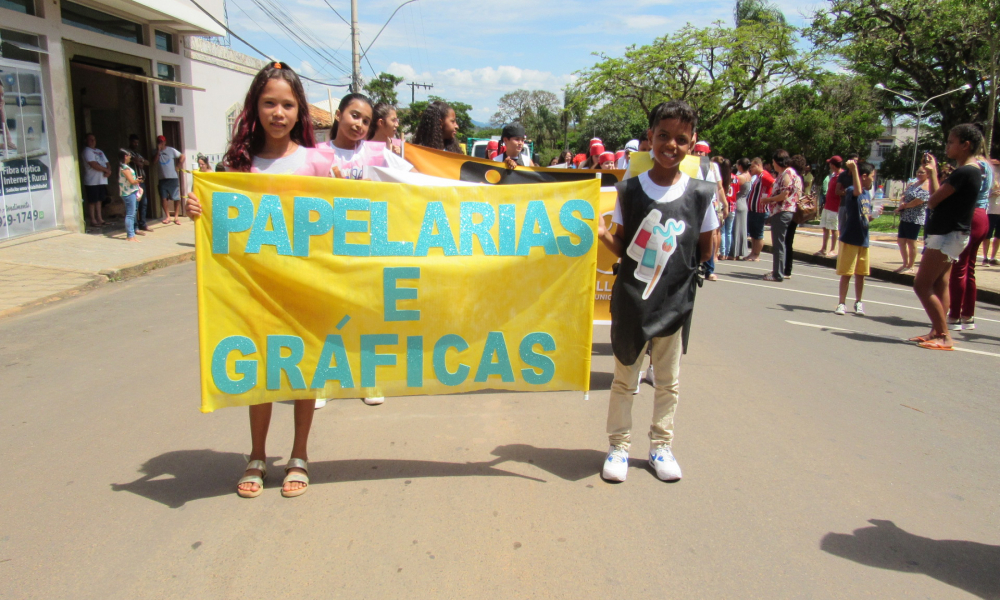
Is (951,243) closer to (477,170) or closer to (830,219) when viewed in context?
(477,170)

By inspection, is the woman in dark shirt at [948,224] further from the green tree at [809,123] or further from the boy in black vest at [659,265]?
the green tree at [809,123]

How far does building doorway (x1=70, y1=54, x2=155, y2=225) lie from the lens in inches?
627

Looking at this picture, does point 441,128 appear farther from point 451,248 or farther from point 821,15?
point 821,15

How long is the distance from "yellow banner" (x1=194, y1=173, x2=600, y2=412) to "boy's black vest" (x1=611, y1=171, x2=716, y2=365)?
0.17 metres

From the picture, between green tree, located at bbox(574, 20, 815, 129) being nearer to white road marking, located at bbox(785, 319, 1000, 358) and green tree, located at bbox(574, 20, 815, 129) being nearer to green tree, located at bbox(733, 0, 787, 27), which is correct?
green tree, located at bbox(733, 0, 787, 27)

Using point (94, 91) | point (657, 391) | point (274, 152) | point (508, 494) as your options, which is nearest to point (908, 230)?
point (657, 391)

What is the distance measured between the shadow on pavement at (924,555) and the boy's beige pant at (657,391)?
0.91 m

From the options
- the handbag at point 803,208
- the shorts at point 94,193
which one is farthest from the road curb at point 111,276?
the handbag at point 803,208

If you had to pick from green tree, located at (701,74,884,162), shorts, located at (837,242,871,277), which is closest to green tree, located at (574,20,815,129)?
green tree, located at (701,74,884,162)

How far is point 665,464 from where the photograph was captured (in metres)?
3.56

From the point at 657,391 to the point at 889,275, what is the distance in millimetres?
9875

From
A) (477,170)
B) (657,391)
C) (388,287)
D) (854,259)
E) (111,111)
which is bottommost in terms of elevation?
(657,391)

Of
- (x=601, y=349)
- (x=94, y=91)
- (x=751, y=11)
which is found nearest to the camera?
(x=601, y=349)

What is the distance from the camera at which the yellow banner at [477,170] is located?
14.5 ft
